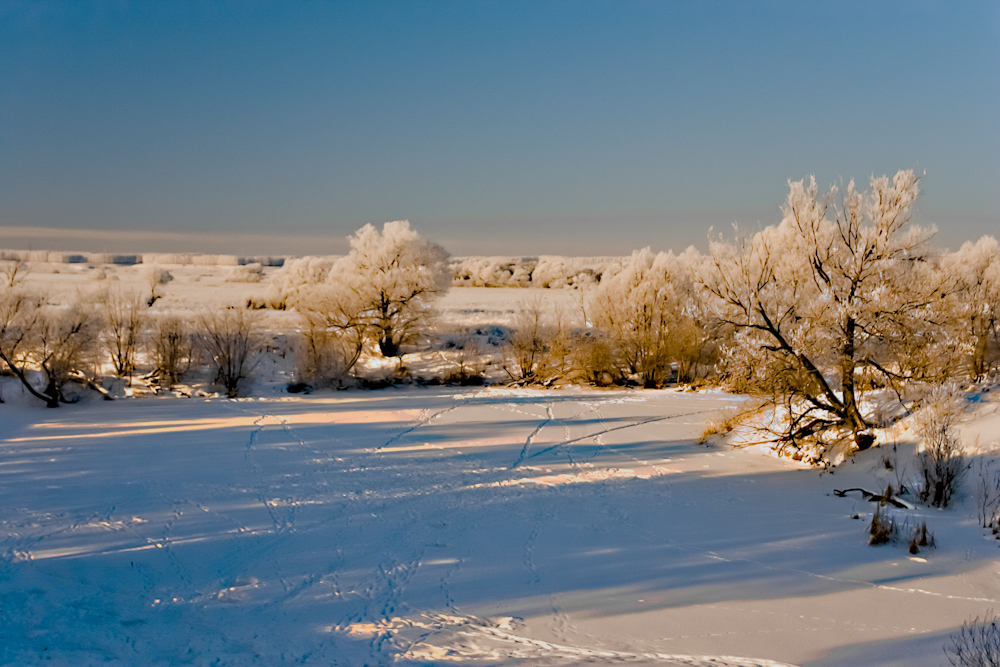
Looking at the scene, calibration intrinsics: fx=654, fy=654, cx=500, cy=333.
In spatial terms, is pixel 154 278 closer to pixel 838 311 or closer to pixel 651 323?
pixel 651 323

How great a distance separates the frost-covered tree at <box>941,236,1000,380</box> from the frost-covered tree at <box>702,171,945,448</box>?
54 cm

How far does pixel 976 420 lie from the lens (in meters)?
11.9

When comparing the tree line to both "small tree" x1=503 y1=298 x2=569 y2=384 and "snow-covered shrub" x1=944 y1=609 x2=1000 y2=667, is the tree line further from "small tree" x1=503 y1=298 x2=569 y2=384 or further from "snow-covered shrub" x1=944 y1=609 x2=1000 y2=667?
"snow-covered shrub" x1=944 y1=609 x2=1000 y2=667

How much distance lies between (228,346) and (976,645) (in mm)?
23009

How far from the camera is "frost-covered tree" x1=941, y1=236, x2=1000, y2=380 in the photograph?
12.4 m

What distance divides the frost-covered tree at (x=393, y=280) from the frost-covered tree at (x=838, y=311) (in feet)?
58.7

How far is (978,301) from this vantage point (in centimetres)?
1636

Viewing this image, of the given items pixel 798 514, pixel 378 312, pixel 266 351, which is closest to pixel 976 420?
pixel 798 514

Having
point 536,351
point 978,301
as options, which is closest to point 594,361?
point 536,351

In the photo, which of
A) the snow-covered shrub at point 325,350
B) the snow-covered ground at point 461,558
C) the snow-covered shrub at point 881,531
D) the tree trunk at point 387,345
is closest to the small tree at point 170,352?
the snow-covered shrub at point 325,350

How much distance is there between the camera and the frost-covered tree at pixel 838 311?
1222 cm

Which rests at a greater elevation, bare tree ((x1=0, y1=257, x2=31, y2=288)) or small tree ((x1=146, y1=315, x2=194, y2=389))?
bare tree ((x1=0, y1=257, x2=31, y2=288))

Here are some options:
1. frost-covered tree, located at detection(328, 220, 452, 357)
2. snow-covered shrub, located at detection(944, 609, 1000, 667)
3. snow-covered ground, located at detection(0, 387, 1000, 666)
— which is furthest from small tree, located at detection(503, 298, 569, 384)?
snow-covered shrub, located at detection(944, 609, 1000, 667)

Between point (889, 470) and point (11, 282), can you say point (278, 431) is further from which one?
point (889, 470)
